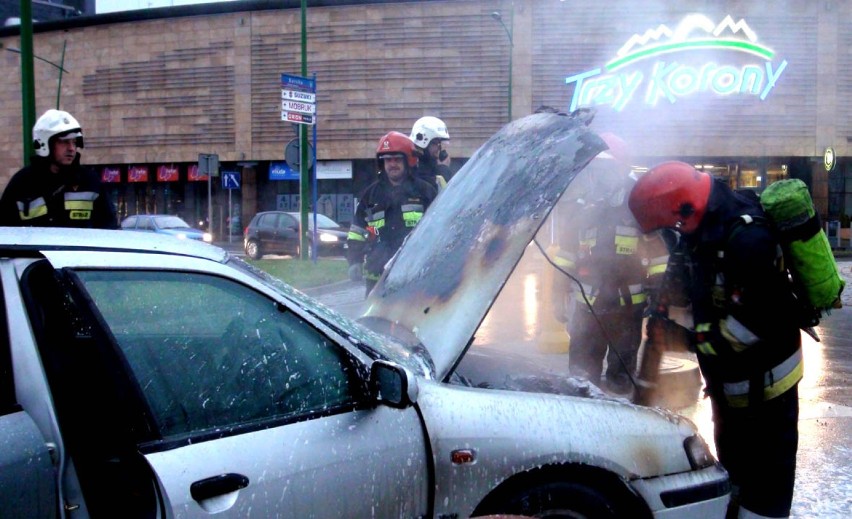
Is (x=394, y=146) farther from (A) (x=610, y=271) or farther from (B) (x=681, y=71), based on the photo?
(B) (x=681, y=71)

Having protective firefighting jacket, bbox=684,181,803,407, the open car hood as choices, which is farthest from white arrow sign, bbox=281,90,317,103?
protective firefighting jacket, bbox=684,181,803,407

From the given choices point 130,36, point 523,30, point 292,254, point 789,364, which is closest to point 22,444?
point 789,364

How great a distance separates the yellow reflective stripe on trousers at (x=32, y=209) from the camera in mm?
4641

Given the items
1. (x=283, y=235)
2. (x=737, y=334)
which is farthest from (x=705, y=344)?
(x=283, y=235)

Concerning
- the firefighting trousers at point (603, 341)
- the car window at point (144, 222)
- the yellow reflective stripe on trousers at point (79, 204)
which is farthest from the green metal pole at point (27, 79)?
the car window at point (144, 222)

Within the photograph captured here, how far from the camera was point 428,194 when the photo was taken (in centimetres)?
556

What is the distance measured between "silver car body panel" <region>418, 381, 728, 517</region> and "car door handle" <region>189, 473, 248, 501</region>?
1.96 ft

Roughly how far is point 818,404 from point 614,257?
2.24m

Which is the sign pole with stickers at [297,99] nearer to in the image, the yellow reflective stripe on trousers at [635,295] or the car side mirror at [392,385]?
the yellow reflective stripe on trousers at [635,295]

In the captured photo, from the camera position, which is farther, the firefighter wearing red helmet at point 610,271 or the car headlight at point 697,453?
the firefighter wearing red helmet at point 610,271

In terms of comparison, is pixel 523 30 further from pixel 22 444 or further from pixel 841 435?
pixel 22 444

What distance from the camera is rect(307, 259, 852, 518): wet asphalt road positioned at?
3824 mm

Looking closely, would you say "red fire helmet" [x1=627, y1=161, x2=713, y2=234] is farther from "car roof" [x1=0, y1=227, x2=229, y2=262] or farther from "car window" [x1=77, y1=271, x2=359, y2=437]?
"car roof" [x1=0, y1=227, x2=229, y2=262]

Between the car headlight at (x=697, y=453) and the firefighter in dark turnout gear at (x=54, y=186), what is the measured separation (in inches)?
139
